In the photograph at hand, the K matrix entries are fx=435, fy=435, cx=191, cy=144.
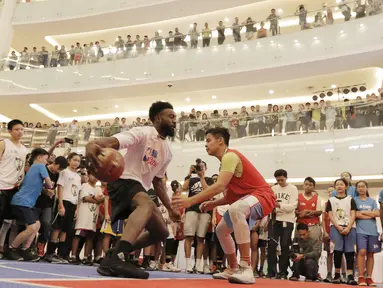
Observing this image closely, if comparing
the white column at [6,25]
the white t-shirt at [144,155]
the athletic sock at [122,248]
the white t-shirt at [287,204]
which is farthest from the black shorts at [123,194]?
the white column at [6,25]

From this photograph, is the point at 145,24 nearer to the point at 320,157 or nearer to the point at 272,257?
the point at 320,157

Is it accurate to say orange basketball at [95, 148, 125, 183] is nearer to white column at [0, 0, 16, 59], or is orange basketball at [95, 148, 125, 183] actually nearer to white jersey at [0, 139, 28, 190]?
white jersey at [0, 139, 28, 190]

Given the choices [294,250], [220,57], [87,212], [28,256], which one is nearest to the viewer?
[28,256]

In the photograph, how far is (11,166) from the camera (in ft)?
19.7

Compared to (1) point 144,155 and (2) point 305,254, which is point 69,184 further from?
(2) point 305,254

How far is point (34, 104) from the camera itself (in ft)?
72.9

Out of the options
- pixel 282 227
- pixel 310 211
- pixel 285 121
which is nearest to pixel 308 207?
pixel 310 211

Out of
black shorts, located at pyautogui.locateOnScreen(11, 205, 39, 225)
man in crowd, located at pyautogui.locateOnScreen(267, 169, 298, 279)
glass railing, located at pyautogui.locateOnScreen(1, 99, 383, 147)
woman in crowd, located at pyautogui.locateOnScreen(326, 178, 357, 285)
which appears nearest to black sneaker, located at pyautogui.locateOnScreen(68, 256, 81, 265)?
black shorts, located at pyautogui.locateOnScreen(11, 205, 39, 225)

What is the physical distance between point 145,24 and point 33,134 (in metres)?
10.3

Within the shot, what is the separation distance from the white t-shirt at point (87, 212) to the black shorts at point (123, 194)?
339 centimetres

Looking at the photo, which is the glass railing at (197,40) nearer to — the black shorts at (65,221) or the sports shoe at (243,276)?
the black shorts at (65,221)

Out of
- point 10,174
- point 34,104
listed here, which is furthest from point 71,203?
point 34,104

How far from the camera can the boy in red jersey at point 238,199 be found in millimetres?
3931

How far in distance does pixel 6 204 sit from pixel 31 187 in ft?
1.35
